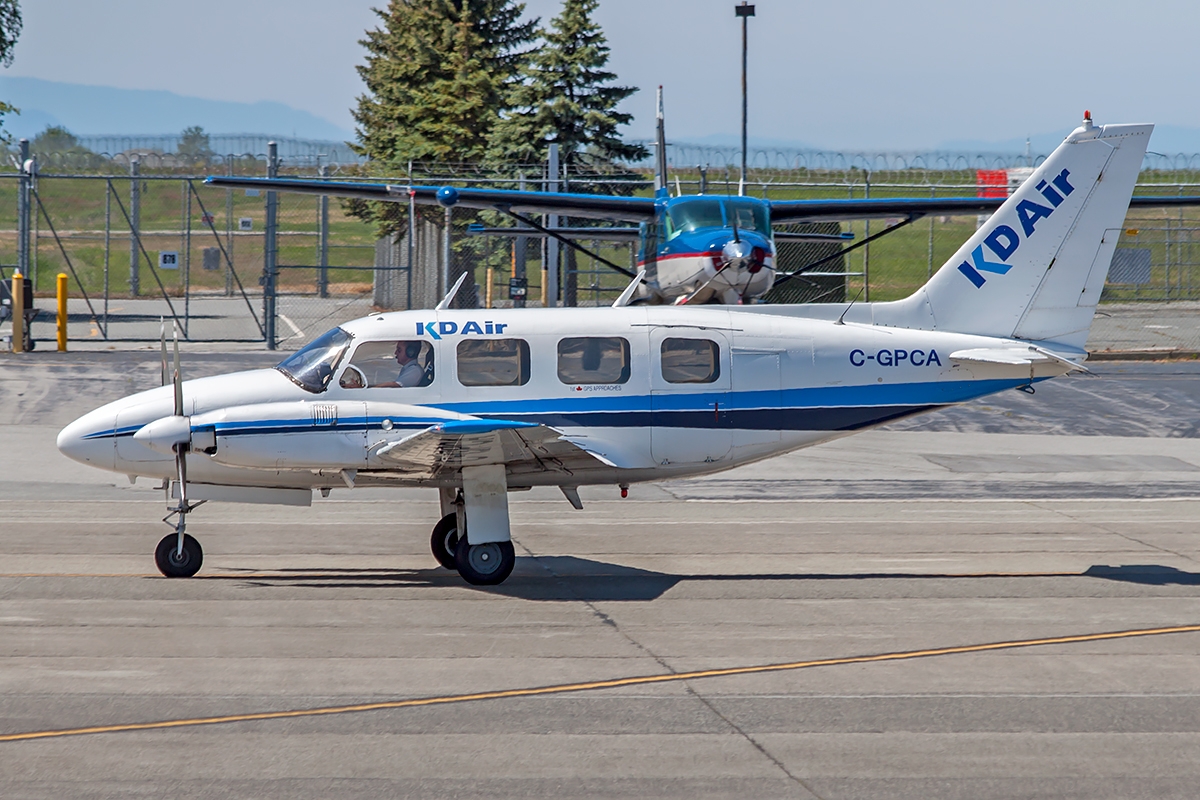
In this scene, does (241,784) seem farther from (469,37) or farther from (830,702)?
(469,37)

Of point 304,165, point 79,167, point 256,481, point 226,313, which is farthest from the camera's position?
point 79,167

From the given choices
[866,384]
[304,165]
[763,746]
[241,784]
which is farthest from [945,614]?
[304,165]

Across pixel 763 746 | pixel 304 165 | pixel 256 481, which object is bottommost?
pixel 763 746

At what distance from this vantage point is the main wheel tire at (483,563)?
11812 millimetres

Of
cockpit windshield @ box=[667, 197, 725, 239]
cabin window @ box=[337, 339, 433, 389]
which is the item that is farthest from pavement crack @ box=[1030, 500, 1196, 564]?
cabin window @ box=[337, 339, 433, 389]

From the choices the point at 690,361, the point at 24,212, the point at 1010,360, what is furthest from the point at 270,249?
the point at 1010,360

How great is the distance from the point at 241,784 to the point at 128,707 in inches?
67.2

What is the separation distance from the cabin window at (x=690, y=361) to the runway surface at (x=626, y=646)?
195 centimetres

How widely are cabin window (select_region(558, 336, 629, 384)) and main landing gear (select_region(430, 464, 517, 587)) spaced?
117 cm

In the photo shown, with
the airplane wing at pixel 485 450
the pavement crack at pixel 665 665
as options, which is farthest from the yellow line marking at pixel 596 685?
the airplane wing at pixel 485 450

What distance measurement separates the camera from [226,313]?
3675 centimetres

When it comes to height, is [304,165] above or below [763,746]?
above

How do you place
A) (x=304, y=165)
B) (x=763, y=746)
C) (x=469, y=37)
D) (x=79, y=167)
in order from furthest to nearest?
(x=79, y=167) < (x=469, y=37) < (x=304, y=165) < (x=763, y=746)

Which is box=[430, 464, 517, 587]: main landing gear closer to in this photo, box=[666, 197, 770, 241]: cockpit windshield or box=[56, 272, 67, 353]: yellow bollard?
box=[666, 197, 770, 241]: cockpit windshield
